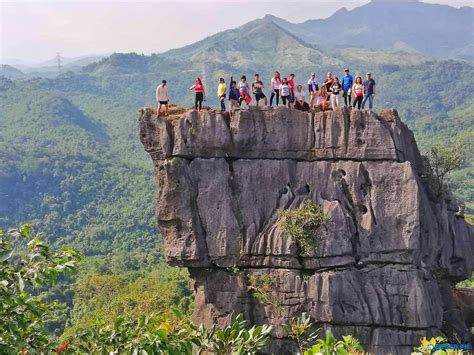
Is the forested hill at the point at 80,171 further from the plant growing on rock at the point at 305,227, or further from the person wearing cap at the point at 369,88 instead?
the plant growing on rock at the point at 305,227

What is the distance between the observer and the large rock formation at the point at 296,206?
61.0ft

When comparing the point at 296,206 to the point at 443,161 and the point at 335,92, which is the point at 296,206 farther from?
the point at 443,161

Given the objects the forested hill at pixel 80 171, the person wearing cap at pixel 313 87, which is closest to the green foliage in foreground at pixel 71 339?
the person wearing cap at pixel 313 87

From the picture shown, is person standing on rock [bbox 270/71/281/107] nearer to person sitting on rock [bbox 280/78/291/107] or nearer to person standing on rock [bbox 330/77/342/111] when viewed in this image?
person sitting on rock [bbox 280/78/291/107]

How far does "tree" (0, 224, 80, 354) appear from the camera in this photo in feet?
20.9

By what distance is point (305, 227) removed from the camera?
18.6m

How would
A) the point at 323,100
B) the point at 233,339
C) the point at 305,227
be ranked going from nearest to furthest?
the point at 233,339
the point at 305,227
the point at 323,100

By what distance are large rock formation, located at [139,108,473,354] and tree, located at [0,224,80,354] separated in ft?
39.7

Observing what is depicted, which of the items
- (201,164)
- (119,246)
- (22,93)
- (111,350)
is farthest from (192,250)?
(22,93)

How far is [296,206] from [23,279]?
525 inches

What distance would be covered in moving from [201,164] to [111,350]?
12.5 metres

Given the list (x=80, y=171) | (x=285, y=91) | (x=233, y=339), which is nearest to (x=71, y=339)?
(x=233, y=339)

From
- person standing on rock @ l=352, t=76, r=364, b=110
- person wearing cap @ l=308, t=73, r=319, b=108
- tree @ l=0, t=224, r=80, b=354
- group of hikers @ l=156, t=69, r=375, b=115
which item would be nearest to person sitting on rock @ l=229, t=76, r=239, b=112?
group of hikers @ l=156, t=69, r=375, b=115

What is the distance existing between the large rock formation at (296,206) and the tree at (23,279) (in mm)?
12105
